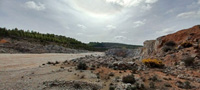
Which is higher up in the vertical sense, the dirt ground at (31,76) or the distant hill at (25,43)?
the distant hill at (25,43)

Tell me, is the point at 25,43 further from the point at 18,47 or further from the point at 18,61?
the point at 18,61

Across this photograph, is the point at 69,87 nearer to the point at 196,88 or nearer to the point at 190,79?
the point at 196,88

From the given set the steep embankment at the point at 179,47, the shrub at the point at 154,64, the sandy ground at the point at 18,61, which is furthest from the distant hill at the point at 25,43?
the steep embankment at the point at 179,47

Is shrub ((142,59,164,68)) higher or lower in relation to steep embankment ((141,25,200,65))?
lower

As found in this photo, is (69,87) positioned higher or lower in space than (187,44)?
lower

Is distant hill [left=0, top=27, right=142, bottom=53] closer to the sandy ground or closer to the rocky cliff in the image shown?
the rocky cliff

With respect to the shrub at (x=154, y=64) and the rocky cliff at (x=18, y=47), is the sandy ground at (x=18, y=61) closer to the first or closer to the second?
the rocky cliff at (x=18, y=47)

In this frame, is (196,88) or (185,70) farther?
(185,70)

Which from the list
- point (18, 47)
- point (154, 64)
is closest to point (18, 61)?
point (154, 64)

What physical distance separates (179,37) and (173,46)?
2883 millimetres

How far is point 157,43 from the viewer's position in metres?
22.8

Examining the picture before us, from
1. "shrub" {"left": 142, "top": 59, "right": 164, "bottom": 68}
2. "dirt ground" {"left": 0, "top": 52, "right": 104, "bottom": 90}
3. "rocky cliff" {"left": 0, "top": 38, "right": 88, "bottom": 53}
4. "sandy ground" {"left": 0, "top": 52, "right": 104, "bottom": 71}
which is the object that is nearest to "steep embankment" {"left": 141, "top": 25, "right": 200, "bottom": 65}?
"shrub" {"left": 142, "top": 59, "right": 164, "bottom": 68}

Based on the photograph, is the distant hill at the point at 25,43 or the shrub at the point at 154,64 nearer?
the shrub at the point at 154,64

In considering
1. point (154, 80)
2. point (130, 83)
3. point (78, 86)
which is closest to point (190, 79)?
point (154, 80)
